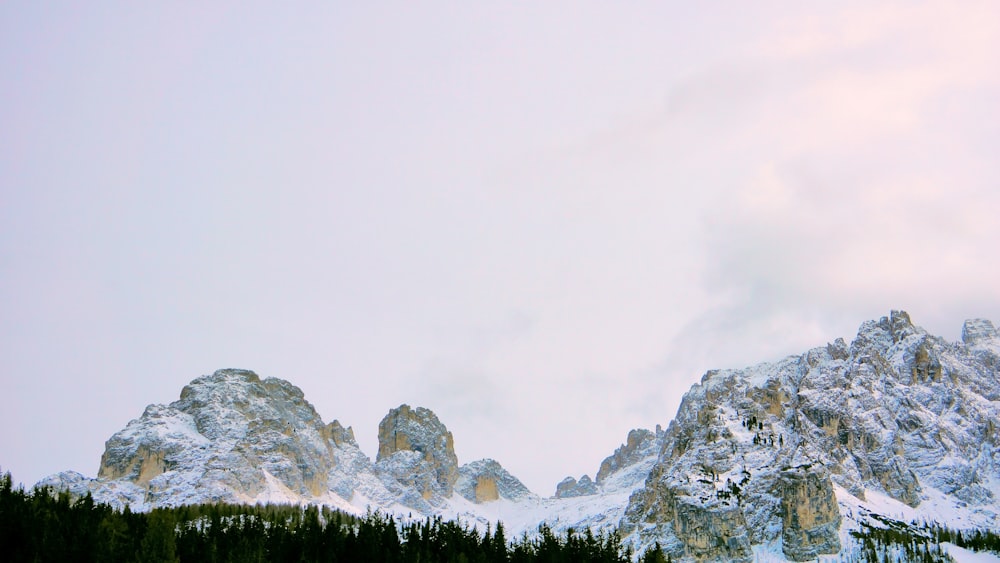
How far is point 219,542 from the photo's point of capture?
139 metres

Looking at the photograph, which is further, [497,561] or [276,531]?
[276,531]

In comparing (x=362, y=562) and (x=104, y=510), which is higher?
(x=104, y=510)

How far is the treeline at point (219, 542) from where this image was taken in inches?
4348

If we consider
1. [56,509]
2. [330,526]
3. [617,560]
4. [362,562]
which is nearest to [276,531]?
[330,526]

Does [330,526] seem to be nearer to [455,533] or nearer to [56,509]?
[455,533]

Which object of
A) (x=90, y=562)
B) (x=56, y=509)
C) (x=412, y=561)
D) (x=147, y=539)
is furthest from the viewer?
(x=56, y=509)

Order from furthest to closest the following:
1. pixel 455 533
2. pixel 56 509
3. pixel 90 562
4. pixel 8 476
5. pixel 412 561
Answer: pixel 455 533 < pixel 8 476 < pixel 56 509 < pixel 412 561 < pixel 90 562

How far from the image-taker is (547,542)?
157250mm

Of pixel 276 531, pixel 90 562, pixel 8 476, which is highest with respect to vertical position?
pixel 8 476

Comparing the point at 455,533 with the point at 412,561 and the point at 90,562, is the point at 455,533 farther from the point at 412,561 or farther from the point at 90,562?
the point at 90,562

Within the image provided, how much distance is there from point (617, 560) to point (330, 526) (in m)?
53.6

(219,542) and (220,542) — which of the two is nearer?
(219,542)

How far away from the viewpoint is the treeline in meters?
110

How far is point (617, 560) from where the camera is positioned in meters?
161
